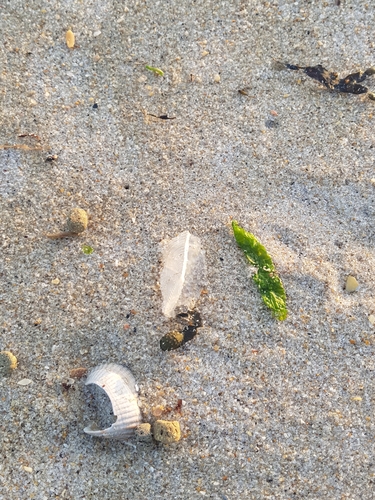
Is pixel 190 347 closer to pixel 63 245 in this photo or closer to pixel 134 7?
pixel 63 245

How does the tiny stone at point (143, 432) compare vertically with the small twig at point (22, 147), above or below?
below

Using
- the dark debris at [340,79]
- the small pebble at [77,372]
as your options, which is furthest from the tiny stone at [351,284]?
the small pebble at [77,372]

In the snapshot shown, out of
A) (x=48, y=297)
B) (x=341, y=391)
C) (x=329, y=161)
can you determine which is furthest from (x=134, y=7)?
(x=341, y=391)

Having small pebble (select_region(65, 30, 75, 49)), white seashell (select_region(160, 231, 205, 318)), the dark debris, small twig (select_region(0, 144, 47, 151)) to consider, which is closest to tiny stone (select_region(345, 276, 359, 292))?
white seashell (select_region(160, 231, 205, 318))

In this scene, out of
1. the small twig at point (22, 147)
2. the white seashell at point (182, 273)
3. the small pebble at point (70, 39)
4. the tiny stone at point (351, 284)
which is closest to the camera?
the white seashell at point (182, 273)

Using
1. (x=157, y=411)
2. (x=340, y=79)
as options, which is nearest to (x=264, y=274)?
(x=157, y=411)

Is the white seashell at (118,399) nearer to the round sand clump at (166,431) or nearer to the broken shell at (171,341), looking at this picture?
the round sand clump at (166,431)
